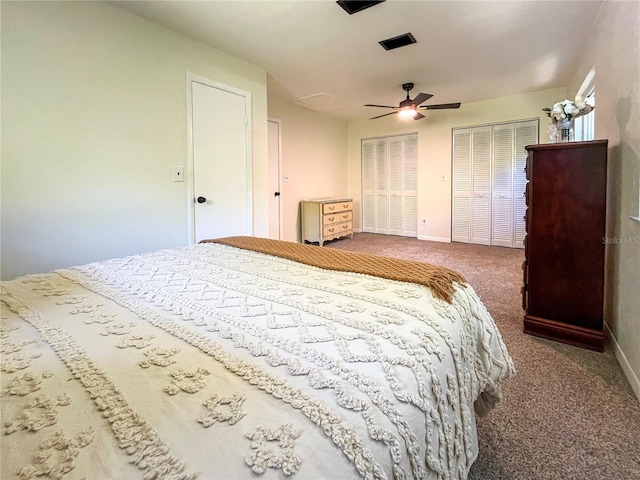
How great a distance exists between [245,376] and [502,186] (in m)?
5.66

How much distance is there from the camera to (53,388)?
0.61m

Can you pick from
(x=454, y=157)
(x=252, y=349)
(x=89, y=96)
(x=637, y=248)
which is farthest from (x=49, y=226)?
(x=454, y=157)

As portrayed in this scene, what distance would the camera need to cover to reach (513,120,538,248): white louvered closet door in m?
5.01

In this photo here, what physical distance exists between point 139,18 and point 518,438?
3744 millimetres

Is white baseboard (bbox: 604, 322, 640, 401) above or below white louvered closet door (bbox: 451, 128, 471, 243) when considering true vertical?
below

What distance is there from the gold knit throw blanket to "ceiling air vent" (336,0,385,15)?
1948mm

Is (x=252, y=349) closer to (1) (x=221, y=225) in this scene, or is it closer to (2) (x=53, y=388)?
(2) (x=53, y=388)

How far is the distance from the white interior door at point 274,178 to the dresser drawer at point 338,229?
0.80 m

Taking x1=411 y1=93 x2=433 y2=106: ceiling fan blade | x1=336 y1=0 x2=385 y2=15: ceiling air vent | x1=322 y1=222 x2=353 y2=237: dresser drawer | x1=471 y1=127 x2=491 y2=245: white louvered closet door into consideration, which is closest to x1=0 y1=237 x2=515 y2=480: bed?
x1=336 y1=0 x2=385 y2=15: ceiling air vent

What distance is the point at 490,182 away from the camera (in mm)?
5363

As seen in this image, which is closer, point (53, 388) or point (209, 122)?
point (53, 388)

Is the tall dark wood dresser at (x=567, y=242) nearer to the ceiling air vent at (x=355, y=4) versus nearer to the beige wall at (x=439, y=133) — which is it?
the ceiling air vent at (x=355, y=4)

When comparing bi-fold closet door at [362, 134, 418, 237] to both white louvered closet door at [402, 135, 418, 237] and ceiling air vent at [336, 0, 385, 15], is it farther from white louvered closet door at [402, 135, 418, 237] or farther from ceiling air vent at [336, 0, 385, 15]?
ceiling air vent at [336, 0, 385, 15]

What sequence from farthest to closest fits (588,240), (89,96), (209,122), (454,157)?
(454,157), (209,122), (89,96), (588,240)
